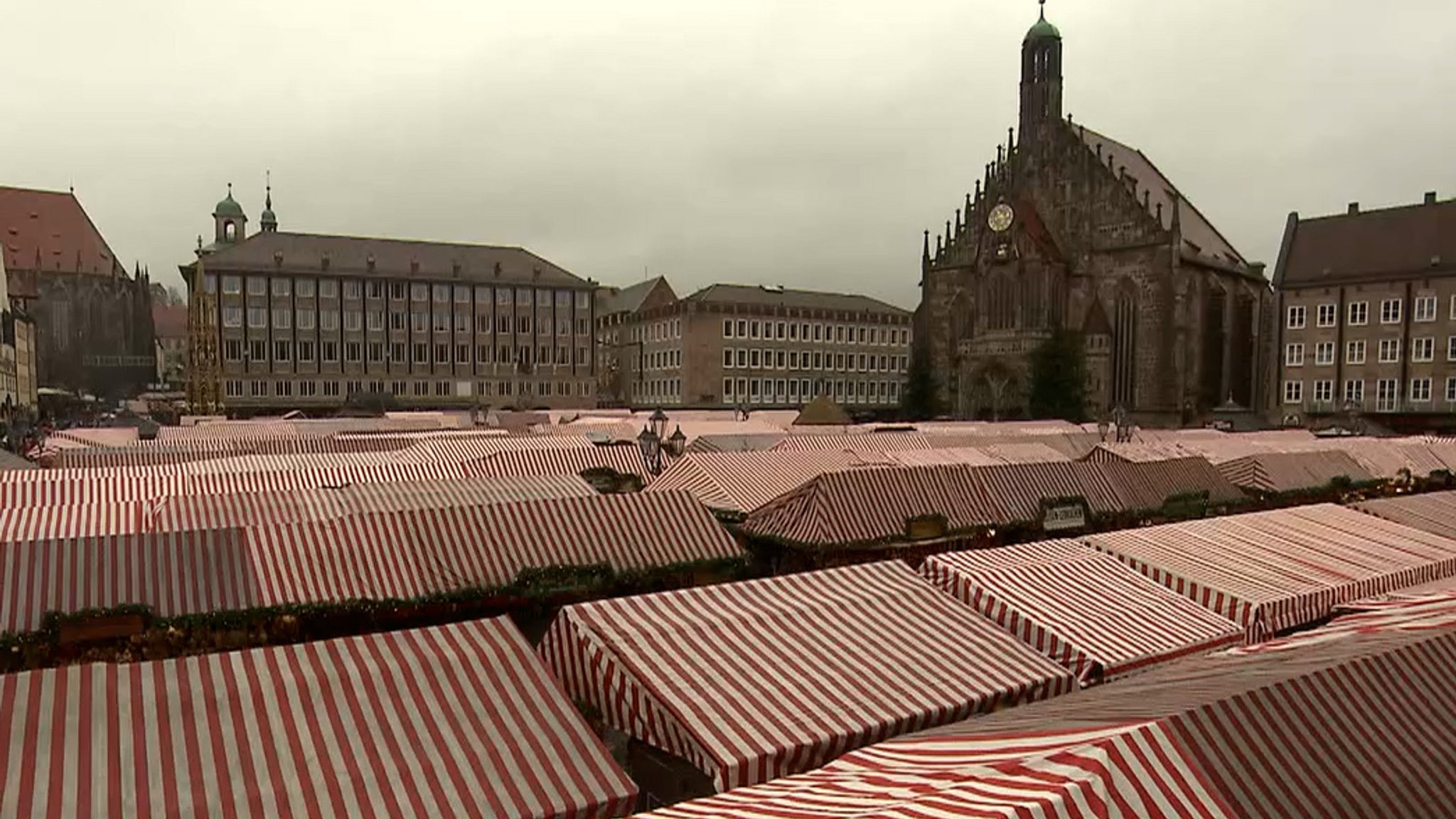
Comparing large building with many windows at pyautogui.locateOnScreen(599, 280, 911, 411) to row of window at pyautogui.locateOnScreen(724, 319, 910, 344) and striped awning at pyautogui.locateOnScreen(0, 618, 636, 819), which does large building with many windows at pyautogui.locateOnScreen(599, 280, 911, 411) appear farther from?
striped awning at pyautogui.locateOnScreen(0, 618, 636, 819)

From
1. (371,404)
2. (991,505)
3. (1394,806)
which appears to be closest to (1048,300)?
(371,404)

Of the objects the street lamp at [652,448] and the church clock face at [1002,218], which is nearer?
the street lamp at [652,448]

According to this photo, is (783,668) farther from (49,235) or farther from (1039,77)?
(49,235)

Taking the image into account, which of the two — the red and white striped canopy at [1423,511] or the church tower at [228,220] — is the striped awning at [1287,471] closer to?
the red and white striped canopy at [1423,511]

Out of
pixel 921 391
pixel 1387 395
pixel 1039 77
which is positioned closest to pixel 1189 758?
pixel 1387 395

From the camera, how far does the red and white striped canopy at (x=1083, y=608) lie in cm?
723

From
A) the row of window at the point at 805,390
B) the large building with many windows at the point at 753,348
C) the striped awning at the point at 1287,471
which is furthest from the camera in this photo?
the row of window at the point at 805,390

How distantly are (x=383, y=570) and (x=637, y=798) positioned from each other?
5.34 meters

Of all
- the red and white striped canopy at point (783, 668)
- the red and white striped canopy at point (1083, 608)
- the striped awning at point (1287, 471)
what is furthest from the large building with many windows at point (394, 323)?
the red and white striped canopy at point (783, 668)

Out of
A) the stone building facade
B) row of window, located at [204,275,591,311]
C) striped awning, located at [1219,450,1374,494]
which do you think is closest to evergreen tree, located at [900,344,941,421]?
row of window, located at [204,275,591,311]

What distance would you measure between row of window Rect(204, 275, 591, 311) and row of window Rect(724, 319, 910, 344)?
12.6 meters

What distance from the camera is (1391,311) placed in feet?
153

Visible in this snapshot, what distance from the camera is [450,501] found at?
11.5 metres

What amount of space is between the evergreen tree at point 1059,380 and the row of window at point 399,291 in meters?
36.1
